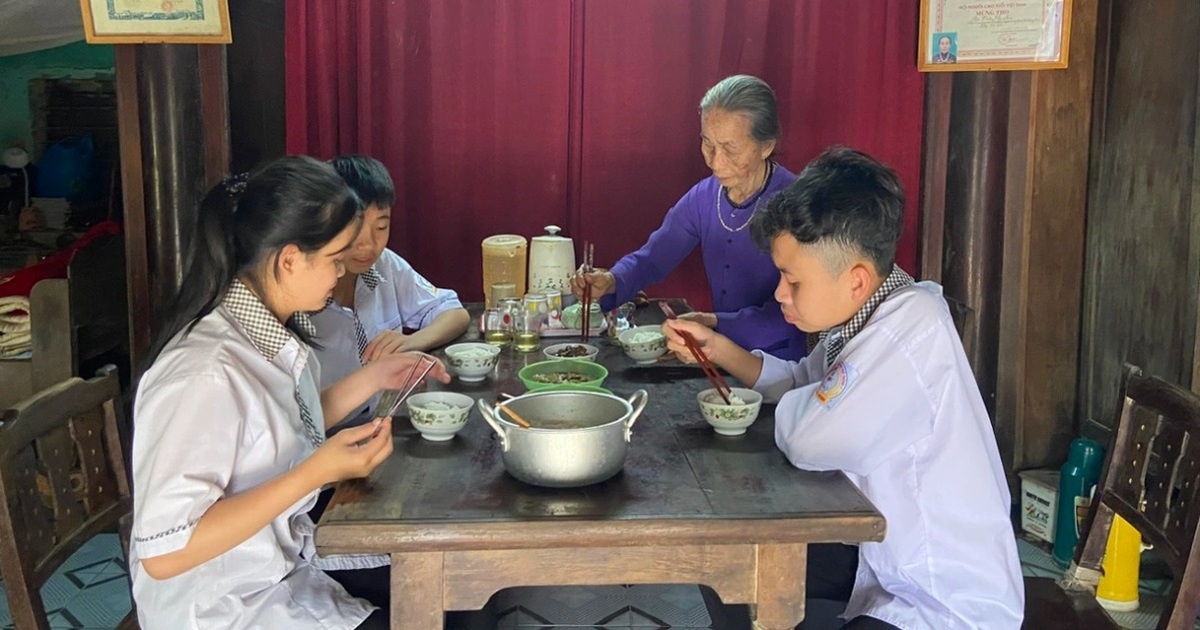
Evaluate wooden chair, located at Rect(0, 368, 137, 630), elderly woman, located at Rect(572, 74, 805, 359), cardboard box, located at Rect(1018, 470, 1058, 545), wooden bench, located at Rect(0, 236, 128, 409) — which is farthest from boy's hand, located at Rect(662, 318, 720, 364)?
wooden bench, located at Rect(0, 236, 128, 409)

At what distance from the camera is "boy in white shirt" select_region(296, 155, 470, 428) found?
2.17 m

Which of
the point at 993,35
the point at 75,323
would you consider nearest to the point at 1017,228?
the point at 993,35

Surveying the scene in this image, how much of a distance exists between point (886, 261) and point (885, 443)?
0.29 m

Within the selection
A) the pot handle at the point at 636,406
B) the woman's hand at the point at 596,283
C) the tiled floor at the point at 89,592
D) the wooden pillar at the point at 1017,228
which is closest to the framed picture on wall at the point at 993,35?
the wooden pillar at the point at 1017,228

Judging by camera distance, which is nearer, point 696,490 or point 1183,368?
point 696,490

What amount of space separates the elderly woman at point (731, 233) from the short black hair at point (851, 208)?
0.76 meters

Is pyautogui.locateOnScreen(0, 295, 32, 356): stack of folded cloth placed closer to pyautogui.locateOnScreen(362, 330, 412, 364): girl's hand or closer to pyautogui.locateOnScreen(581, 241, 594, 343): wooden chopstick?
pyautogui.locateOnScreen(362, 330, 412, 364): girl's hand

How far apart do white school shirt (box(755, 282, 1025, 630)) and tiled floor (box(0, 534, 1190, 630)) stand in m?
1.06

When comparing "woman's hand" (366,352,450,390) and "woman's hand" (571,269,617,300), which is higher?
"woman's hand" (571,269,617,300)

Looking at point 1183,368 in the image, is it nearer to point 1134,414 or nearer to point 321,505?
point 1134,414

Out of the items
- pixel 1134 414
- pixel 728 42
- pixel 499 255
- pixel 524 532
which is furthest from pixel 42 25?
pixel 1134 414

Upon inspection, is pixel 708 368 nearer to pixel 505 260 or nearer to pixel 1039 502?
pixel 505 260

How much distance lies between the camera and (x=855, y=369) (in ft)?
4.94

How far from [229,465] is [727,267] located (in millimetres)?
1697
